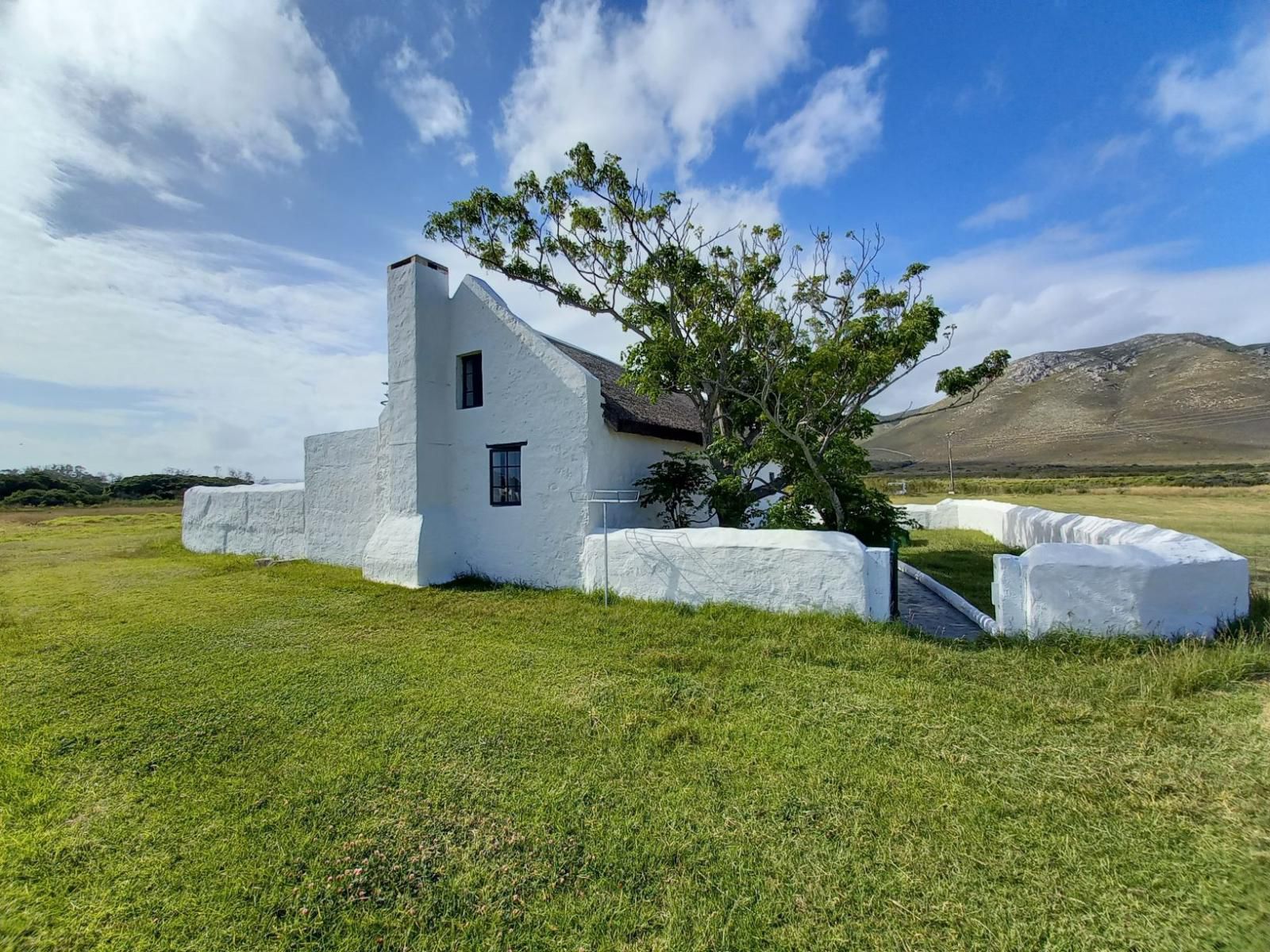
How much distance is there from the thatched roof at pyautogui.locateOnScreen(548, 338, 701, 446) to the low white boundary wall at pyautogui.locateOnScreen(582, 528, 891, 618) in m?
2.36

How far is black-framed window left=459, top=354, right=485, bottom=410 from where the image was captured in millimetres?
10992

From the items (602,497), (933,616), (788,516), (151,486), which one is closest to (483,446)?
(602,497)

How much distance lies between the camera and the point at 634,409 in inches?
432

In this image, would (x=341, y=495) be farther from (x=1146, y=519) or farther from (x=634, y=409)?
(x=1146, y=519)

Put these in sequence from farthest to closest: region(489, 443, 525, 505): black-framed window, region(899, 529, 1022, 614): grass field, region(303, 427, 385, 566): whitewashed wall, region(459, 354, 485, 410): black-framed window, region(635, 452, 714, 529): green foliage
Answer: region(303, 427, 385, 566): whitewashed wall, region(459, 354, 485, 410): black-framed window, region(635, 452, 714, 529): green foliage, region(489, 443, 525, 505): black-framed window, region(899, 529, 1022, 614): grass field

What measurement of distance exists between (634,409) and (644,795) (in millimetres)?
8282

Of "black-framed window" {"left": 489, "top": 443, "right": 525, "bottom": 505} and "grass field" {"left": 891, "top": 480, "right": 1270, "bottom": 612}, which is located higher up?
"black-framed window" {"left": 489, "top": 443, "right": 525, "bottom": 505}

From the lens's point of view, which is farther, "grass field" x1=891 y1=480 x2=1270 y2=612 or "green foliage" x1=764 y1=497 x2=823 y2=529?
"grass field" x1=891 y1=480 x2=1270 y2=612

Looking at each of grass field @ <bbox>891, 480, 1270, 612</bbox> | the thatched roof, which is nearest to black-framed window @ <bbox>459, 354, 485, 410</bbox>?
the thatched roof

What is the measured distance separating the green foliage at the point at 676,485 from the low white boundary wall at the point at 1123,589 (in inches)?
208

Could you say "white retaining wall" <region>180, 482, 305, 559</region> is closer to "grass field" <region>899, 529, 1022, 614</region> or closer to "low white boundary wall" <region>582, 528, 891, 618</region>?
"low white boundary wall" <region>582, 528, 891, 618</region>

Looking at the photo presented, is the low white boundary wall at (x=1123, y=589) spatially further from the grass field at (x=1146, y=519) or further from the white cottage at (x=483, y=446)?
the white cottage at (x=483, y=446)

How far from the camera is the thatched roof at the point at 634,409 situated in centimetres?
995

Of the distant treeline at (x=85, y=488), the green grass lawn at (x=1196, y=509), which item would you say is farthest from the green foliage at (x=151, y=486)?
the green grass lawn at (x=1196, y=509)
